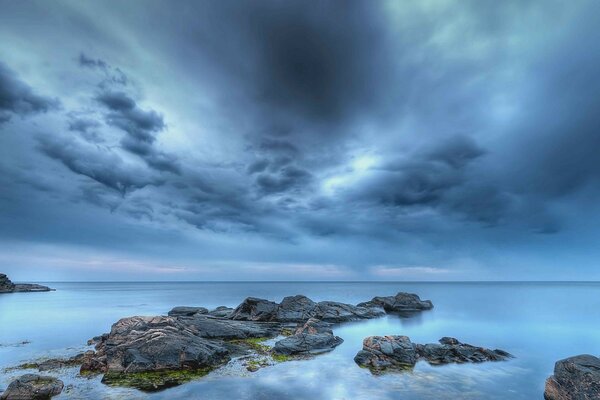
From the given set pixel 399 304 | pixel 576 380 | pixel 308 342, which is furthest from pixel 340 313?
pixel 576 380

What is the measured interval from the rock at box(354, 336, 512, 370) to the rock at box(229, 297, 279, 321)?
92.1ft

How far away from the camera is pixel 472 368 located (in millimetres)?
30219

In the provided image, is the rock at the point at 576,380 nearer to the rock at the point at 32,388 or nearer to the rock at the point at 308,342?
the rock at the point at 308,342

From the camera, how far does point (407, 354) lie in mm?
32031

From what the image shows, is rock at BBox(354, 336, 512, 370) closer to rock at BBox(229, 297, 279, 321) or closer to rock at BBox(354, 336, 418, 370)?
rock at BBox(354, 336, 418, 370)

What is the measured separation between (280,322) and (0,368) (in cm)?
3760

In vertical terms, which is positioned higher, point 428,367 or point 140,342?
point 140,342

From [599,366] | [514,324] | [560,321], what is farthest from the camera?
[560,321]

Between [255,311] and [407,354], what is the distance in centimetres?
3346

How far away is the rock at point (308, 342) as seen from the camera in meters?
34.9

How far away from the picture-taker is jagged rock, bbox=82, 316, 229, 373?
2675 centimetres

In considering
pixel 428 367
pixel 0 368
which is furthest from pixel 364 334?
pixel 0 368

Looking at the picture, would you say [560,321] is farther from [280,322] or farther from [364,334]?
[280,322]

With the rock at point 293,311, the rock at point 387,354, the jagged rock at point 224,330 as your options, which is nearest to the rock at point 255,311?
the rock at point 293,311
